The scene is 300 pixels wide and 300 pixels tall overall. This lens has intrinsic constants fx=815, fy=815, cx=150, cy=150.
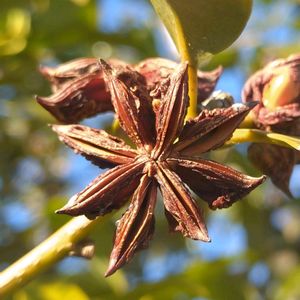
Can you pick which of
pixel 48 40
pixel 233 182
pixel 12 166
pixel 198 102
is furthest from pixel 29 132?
pixel 233 182

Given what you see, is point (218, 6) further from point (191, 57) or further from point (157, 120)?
point (157, 120)

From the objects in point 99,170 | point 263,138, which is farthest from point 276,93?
point 99,170

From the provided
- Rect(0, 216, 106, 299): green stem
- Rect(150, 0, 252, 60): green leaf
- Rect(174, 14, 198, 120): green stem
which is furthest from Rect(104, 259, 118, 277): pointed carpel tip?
Rect(150, 0, 252, 60): green leaf

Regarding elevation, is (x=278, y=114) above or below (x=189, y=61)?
below

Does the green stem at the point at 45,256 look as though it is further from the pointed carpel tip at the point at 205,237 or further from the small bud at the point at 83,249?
the pointed carpel tip at the point at 205,237

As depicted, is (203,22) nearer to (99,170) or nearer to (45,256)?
(45,256)

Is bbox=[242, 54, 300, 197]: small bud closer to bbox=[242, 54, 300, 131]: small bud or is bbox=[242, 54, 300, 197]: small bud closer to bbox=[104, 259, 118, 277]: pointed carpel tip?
bbox=[242, 54, 300, 131]: small bud

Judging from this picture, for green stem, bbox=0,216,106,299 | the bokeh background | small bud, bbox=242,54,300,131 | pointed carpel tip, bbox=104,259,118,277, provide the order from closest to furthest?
pointed carpel tip, bbox=104,259,118,277, green stem, bbox=0,216,106,299, small bud, bbox=242,54,300,131, the bokeh background
